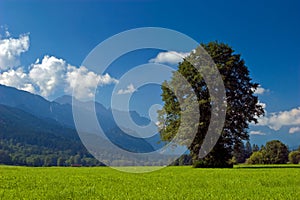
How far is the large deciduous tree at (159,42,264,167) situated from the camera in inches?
1692

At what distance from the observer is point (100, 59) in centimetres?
2955

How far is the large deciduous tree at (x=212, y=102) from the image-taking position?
42969mm

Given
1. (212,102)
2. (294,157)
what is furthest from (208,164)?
(294,157)

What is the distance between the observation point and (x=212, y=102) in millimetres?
42969

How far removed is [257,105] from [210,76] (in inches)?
301

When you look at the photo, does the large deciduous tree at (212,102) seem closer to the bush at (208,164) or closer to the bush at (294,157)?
the bush at (208,164)

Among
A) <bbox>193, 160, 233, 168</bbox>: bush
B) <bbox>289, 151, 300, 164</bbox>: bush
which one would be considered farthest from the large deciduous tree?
<bbox>289, 151, 300, 164</bbox>: bush

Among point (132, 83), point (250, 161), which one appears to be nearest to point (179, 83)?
point (132, 83)

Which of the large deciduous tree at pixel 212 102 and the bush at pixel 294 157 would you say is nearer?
the large deciduous tree at pixel 212 102

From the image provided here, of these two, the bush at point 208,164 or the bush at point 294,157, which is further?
the bush at point 294,157

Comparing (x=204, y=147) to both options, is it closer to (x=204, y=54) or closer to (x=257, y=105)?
(x=257, y=105)

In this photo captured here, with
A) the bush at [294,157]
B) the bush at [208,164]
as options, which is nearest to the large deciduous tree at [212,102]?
the bush at [208,164]

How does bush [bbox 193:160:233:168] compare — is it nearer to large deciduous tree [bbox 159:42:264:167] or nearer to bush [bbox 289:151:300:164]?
large deciduous tree [bbox 159:42:264:167]

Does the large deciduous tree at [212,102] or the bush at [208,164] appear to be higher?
the large deciduous tree at [212,102]
